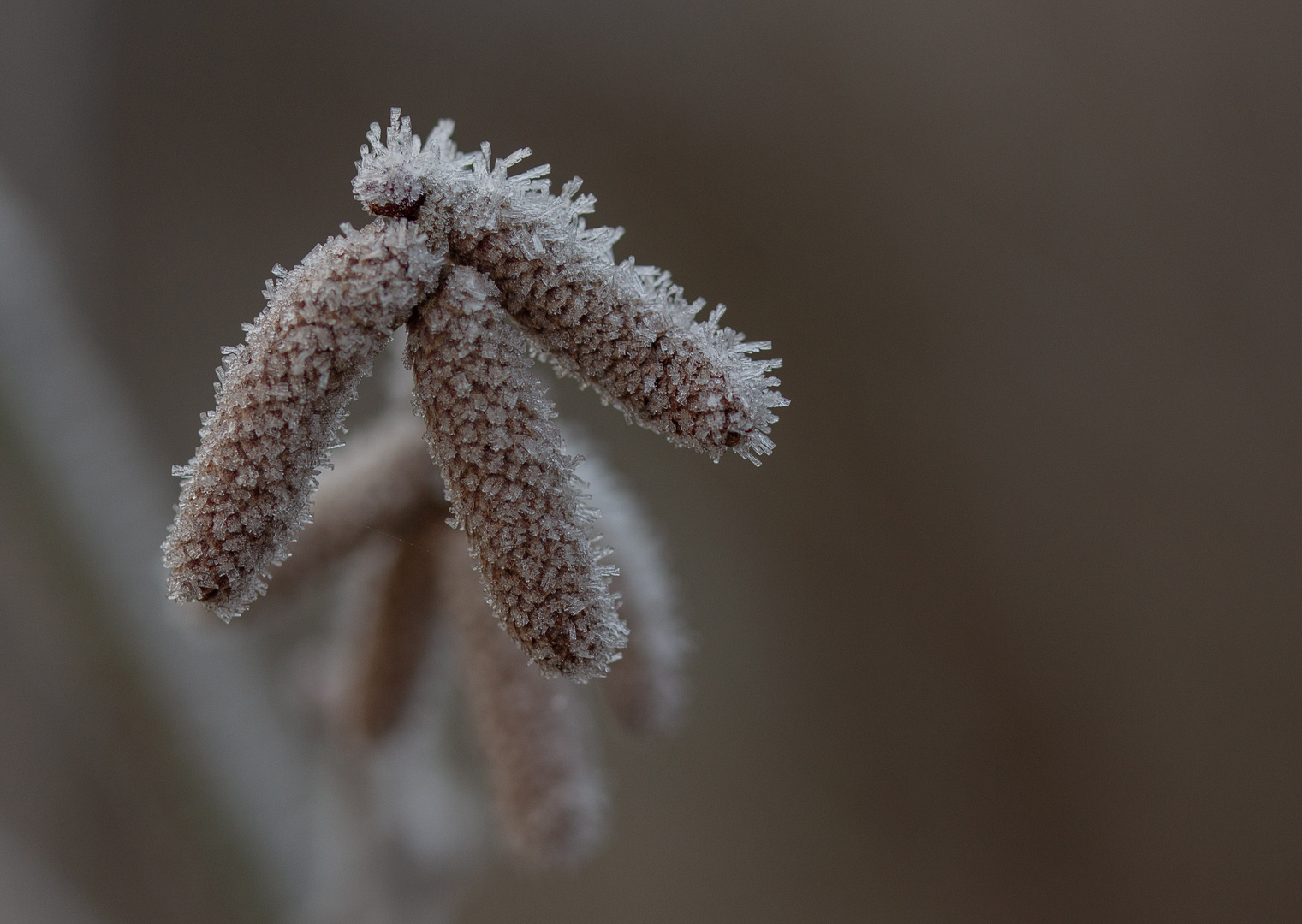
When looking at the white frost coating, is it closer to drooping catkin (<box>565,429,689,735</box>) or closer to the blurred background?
drooping catkin (<box>565,429,689,735</box>)

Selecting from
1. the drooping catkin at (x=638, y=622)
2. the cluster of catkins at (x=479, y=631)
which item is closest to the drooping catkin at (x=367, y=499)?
the cluster of catkins at (x=479, y=631)

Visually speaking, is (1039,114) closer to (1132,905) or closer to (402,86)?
(402,86)

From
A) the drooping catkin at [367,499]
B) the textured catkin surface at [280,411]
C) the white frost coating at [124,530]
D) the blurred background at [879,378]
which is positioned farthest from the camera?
the blurred background at [879,378]

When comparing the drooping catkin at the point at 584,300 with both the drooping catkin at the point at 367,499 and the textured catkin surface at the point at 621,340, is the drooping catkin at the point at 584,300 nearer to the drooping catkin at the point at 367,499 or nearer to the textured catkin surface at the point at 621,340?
the textured catkin surface at the point at 621,340

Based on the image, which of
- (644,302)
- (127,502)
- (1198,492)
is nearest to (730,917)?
(1198,492)

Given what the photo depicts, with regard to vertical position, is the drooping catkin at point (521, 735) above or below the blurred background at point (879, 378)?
below

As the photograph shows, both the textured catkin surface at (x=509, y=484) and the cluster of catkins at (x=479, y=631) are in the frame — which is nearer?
the textured catkin surface at (x=509, y=484)
